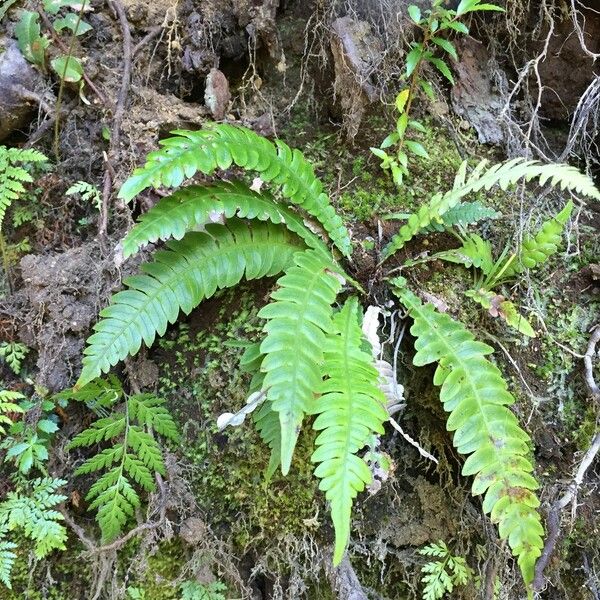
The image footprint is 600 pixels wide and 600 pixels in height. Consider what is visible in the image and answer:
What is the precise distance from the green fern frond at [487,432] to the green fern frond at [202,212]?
0.62 meters

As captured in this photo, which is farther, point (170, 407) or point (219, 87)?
point (219, 87)

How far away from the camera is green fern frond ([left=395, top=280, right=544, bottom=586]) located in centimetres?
169

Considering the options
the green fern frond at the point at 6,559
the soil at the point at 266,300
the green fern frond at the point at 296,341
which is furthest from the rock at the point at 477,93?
the green fern frond at the point at 6,559

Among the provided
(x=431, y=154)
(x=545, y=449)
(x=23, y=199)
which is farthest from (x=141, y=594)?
(x=431, y=154)

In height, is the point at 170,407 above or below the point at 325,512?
above

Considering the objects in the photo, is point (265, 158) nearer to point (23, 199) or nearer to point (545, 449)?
point (23, 199)

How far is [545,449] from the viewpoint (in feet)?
7.09

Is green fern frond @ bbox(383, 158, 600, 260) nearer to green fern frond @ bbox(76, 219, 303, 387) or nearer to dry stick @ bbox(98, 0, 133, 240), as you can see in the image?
green fern frond @ bbox(76, 219, 303, 387)

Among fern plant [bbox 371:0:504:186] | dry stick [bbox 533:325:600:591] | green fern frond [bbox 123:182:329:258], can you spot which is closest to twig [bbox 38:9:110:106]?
green fern frond [bbox 123:182:329:258]

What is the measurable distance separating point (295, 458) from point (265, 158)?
3.73 feet

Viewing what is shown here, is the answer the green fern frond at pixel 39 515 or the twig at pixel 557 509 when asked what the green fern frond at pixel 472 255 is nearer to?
the twig at pixel 557 509

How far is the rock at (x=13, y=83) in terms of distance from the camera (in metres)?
2.64

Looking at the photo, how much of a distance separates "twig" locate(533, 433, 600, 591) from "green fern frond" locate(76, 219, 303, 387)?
1353 mm

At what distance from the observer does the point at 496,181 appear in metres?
2.10
